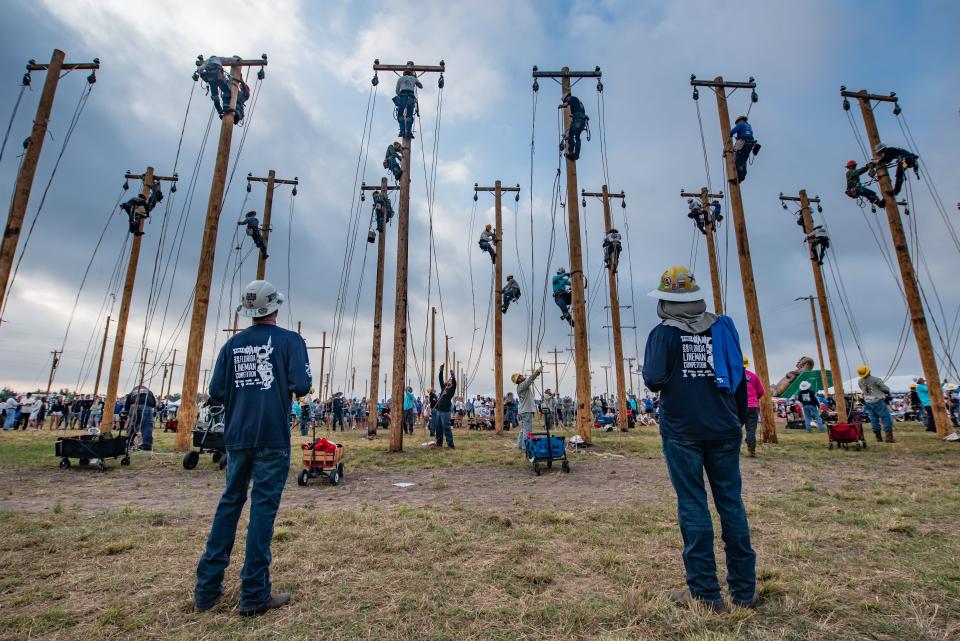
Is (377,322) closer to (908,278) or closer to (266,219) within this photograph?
(266,219)

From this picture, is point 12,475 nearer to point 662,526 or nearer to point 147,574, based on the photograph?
point 147,574

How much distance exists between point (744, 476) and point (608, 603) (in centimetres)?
668

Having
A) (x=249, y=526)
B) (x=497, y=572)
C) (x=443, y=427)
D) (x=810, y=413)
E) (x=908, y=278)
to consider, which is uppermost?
(x=908, y=278)

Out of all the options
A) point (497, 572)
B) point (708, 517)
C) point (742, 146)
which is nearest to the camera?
point (708, 517)

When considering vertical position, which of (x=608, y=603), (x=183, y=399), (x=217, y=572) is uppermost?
(x=183, y=399)

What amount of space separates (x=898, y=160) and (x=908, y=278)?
3.86 meters

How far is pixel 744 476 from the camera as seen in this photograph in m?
8.36

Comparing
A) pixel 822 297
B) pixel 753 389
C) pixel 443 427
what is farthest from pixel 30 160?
pixel 822 297

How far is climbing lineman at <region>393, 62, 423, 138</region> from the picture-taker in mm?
14727

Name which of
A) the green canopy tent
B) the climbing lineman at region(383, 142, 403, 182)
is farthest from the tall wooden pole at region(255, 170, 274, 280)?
the green canopy tent

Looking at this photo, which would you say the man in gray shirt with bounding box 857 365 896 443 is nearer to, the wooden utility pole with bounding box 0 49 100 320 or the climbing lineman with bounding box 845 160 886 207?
the climbing lineman with bounding box 845 160 886 207

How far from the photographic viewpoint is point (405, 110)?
14.9 m

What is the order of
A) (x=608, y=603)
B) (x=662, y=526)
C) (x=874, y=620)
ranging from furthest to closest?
(x=662, y=526)
(x=608, y=603)
(x=874, y=620)

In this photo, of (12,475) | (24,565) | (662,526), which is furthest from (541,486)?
(12,475)
